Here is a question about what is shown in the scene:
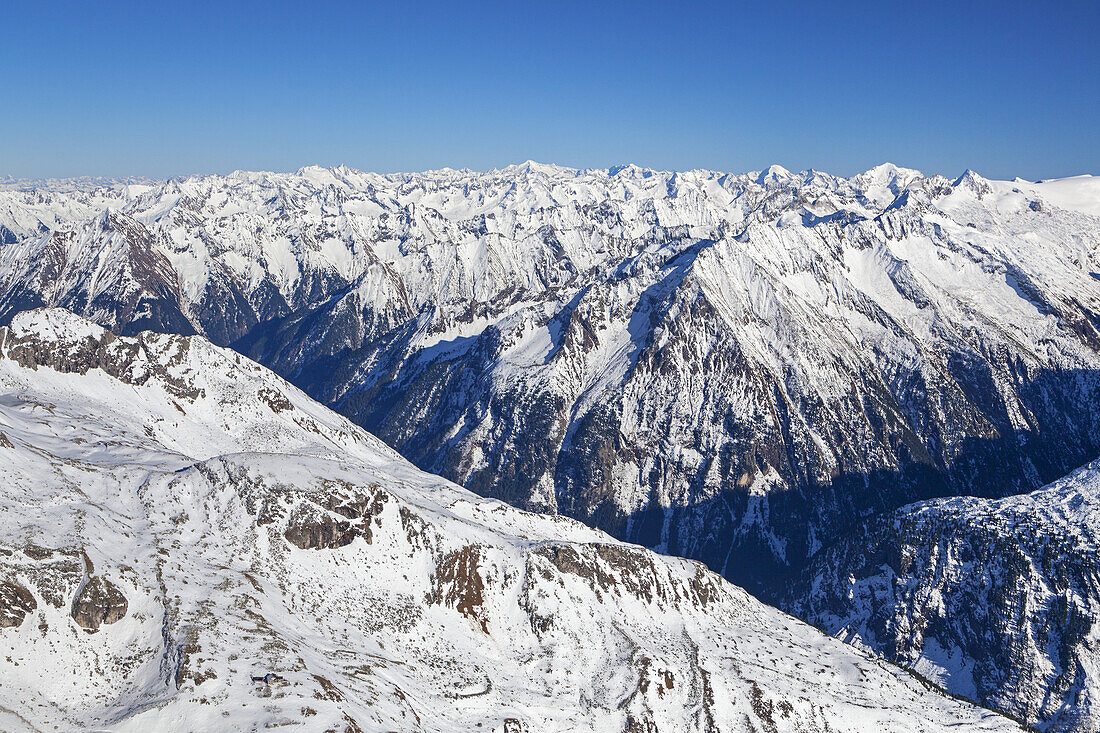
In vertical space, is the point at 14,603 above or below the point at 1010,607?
below

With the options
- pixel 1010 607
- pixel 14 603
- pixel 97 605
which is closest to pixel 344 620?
pixel 97 605

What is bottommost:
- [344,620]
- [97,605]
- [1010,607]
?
[344,620]

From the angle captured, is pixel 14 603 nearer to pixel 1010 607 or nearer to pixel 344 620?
pixel 344 620

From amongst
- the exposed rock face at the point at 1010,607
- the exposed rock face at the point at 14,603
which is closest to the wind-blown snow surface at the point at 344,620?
the exposed rock face at the point at 14,603

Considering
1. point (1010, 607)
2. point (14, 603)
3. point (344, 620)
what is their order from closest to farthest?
point (14, 603), point (344, 620), point (1010, 607)

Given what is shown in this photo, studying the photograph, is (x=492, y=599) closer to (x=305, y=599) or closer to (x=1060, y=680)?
(x=305, y=599)

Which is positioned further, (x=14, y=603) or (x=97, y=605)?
(x=97, y=605)

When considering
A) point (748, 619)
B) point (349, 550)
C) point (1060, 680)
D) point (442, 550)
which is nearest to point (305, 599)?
point (349, 550)
